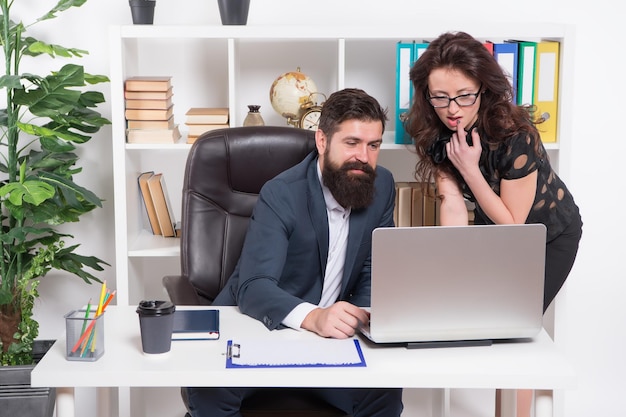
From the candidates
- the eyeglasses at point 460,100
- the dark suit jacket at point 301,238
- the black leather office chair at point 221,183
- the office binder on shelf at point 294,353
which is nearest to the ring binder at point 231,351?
the office binder on shelf at point 294,353

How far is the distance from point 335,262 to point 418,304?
67 cm

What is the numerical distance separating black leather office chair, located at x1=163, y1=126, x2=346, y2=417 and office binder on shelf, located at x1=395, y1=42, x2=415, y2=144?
0.44m

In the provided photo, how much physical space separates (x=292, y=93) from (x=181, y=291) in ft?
3.13

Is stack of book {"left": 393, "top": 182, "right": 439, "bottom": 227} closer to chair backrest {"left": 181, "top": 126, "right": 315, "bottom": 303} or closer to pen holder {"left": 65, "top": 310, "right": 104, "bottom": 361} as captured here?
chair backrest {"left": 181, "top": 126, "right": 315, "bottom": 303}

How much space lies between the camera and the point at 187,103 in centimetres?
348

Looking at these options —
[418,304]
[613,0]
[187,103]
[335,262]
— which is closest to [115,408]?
[187,103]

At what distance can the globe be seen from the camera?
3141mm

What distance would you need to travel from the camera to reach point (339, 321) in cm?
202

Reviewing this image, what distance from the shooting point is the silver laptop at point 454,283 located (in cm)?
186

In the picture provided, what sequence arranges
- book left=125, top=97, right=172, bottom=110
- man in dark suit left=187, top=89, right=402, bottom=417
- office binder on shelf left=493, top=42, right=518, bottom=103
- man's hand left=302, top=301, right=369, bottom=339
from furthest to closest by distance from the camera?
1. book left=125, top=97, right=172, bottom=110
2. office binder on shelf left=493, top=42, right=518, bottom=103
3. man in dark suit left=187, top=89, right=402, bottom=417
4. man's hand left=302, top=301, right=369, bottom=339

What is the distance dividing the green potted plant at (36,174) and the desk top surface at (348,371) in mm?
1145

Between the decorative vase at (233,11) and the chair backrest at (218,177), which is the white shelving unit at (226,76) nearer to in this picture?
the decorative vase at (233,11)

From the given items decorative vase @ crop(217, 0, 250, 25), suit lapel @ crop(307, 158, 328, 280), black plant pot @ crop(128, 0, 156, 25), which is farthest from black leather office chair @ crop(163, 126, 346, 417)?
black plant pot @ crop(128, 0, 156, 25)

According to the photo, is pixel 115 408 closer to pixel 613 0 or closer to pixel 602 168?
pixel 602 168
